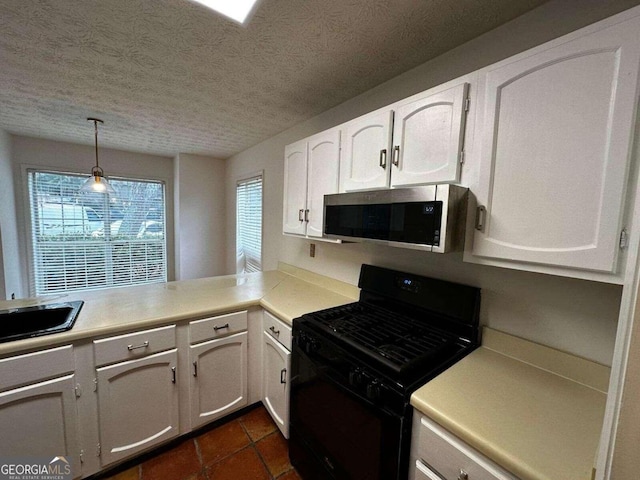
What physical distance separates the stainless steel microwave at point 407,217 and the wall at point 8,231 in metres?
3.39

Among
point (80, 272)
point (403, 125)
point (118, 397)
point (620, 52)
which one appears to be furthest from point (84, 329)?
point (80, 272)

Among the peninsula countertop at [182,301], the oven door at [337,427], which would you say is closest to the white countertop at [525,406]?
the oven door at [337,427]

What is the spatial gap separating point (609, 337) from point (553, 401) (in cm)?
32

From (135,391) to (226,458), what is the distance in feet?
2.25

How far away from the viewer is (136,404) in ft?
4.87

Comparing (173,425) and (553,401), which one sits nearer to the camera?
(553,401)

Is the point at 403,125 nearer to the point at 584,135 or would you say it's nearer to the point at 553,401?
the point at 584,135

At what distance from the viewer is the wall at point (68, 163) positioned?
3.01 metres

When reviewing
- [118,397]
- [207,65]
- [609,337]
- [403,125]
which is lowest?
[118,397]

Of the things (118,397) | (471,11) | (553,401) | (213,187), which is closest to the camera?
(553,401)

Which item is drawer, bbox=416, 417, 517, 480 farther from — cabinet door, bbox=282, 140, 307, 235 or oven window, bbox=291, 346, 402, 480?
cabinet door, bbox=282, 140, 307, 235

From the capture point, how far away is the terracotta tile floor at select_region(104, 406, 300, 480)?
59.2 inches

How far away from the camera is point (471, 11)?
1092 mm

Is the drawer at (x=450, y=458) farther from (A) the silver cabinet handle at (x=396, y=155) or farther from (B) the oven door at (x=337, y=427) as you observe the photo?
(A) the silver cabinet handle at (x=396, y=155)
